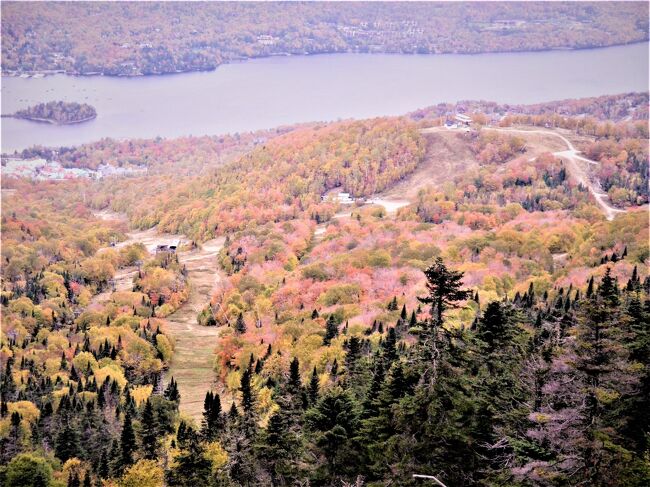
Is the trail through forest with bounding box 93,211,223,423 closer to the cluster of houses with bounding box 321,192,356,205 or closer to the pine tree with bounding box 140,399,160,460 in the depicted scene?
the pine tree with bounding box 140,399,160,460

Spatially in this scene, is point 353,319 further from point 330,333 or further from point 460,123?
point 460,123

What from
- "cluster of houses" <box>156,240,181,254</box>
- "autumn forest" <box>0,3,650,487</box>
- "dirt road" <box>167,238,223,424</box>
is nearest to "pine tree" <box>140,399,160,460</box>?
"autumn forest" <box>0,3,650,487</box>

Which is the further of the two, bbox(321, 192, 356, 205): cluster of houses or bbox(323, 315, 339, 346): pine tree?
bbox(321, 192, 356, 205): cluster of houses

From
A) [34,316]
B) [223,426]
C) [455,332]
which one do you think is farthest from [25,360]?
[455,332]

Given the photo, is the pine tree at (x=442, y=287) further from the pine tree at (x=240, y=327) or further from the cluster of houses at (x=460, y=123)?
the cluster of houses at (x=460, y=123)

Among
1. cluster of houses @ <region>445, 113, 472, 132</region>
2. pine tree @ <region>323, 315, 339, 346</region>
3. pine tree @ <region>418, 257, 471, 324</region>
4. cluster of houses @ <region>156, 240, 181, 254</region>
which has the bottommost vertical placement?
cluster of houses @ <region>156, 240, 181, 254</region>
